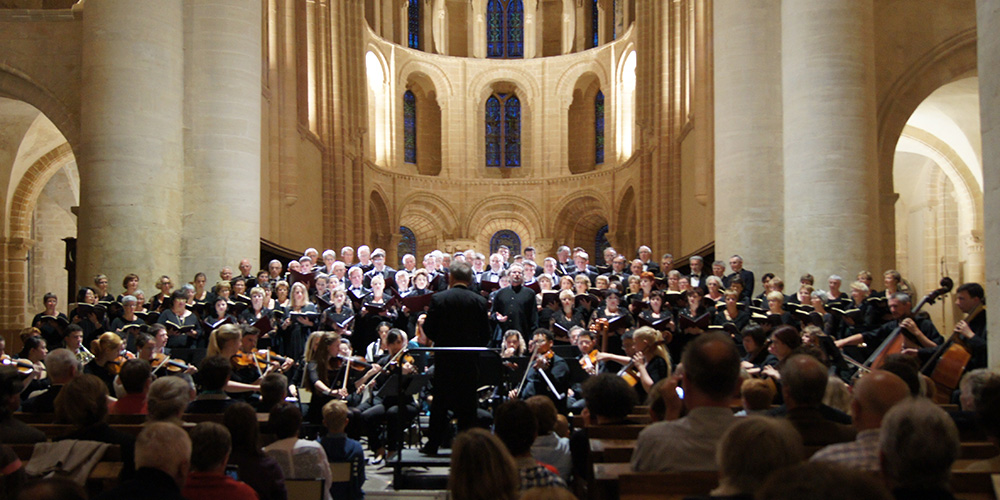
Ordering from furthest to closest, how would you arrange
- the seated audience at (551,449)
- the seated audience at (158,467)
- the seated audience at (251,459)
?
the seated audience at (551,449) < the seated audience at (251,459) < the seated audience at (158,467)

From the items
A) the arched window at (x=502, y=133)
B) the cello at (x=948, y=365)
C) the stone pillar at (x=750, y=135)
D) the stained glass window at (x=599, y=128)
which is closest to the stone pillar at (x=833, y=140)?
the stone pillar at (x=750, y=135)

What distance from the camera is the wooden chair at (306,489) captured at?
4738mm

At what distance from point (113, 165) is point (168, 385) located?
948 cm

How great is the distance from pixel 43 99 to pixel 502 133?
2053 centimetres

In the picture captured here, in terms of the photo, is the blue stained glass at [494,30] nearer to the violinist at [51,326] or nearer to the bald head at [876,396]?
the violinist at [51,326]

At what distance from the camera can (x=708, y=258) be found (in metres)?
17.2

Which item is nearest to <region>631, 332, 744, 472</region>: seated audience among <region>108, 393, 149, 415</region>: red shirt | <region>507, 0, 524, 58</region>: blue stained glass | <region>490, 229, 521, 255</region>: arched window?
<region>108, 393, 149, 415</region>: red shirt

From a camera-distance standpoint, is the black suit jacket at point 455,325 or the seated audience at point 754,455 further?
the black suit jacket at point 455,325

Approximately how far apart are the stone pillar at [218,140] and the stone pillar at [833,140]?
26.1ft

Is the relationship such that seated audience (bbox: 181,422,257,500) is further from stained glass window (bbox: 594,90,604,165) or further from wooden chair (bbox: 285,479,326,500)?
stained glass window (bbox: 594,90,604,165)

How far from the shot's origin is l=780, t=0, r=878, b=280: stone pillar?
39.5ft

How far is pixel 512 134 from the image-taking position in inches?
1342

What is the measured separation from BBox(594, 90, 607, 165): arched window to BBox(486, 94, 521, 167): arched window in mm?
2732

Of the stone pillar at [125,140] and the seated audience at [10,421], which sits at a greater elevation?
the stone pillar at [125,140]
